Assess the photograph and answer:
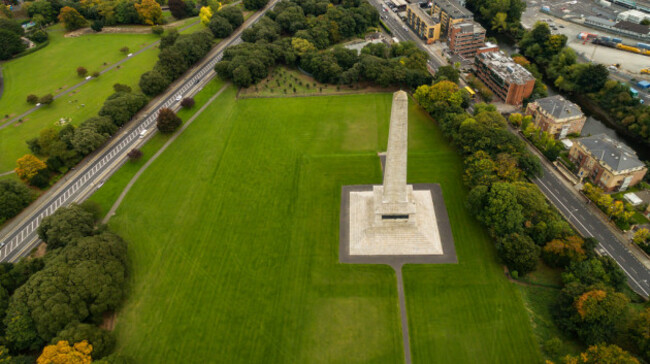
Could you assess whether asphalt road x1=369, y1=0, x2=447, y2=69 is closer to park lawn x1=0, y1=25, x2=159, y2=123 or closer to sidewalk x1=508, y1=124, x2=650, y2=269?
sidewalk x1=508, y1=124, x2=650, y2=269

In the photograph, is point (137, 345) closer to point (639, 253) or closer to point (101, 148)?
point (101, 148)

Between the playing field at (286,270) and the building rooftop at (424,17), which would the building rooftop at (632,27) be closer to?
the building rooftop at (424,17)

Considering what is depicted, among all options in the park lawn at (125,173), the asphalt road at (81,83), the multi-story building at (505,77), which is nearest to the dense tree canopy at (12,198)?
the park lawn at (125,173)

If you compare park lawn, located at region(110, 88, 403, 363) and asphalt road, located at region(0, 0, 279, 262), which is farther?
asphalt road, located at region(0, 0, 279, 262)

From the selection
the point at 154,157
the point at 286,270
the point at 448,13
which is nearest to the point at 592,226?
the point at 286,270

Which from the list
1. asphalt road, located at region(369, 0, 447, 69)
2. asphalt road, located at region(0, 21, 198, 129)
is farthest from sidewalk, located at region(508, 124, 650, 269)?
asphalt road, located at region(0, 21, 198, 129)

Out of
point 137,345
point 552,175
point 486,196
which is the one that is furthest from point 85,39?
point 552,175
